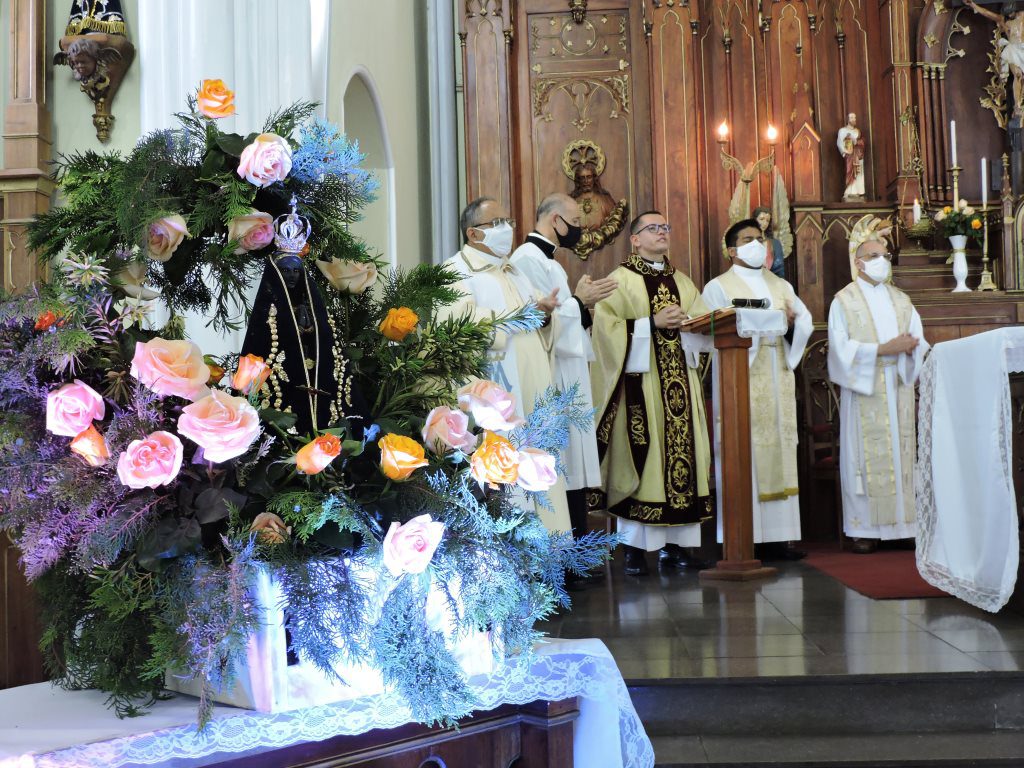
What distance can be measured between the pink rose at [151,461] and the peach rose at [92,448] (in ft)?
0.19

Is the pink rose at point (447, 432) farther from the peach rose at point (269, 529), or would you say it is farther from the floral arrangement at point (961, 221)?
the floral arrangement at point (961, 221)

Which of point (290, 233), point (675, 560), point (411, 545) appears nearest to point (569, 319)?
point (675, 560)

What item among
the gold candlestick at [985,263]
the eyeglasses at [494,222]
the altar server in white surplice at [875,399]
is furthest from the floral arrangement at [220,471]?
the gold candlestick at [985,263]

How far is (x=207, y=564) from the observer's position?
1867mm

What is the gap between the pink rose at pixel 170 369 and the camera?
A: 1.83m

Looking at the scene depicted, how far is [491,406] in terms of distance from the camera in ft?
6.84

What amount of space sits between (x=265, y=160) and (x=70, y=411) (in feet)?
1.88

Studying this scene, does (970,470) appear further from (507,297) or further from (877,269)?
(877,269)

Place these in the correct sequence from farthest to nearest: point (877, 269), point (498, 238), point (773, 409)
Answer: point (877, 269), point (773, 409), point (498, 238)

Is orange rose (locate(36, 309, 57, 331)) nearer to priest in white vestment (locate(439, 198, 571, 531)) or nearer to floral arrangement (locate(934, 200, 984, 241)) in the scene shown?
priest in white vestment (locate(439, 198, 571, 531))

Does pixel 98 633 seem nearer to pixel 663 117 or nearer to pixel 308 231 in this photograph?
pixel 308 231

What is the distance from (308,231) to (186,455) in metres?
0.52

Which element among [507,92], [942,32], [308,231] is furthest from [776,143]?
[308,231]

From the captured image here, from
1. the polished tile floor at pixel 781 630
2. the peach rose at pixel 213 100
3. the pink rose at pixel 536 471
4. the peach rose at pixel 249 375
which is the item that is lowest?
the polished tile floor at pixel 781 630
